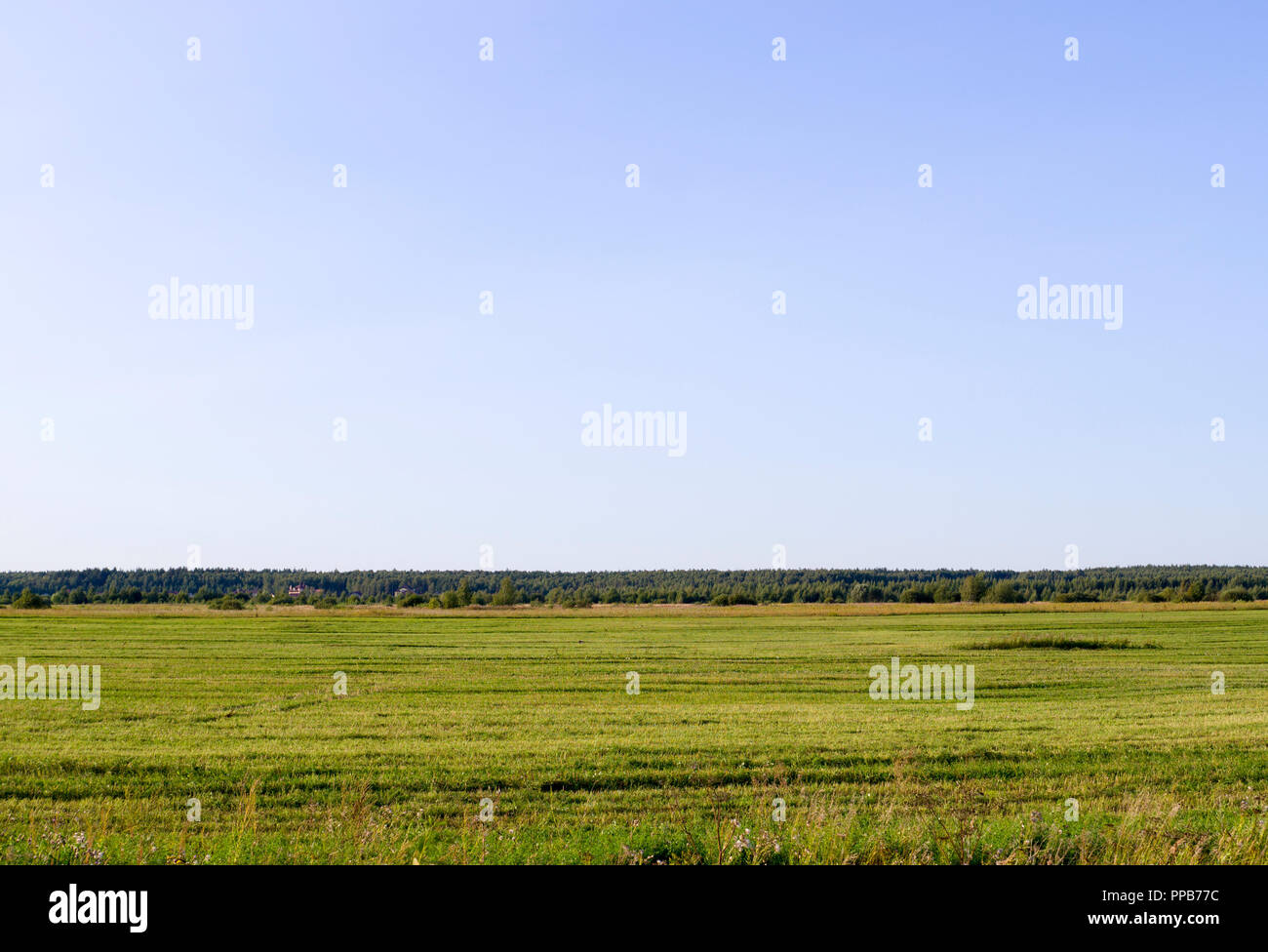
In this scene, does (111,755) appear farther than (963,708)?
No

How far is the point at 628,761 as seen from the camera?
15406 millimetres

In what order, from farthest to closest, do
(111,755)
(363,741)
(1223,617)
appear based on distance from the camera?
(1223,617), (363,741), (111,755)

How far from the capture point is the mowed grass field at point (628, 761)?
7781 millimetres

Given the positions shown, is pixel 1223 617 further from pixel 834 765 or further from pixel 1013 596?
pixel 834 765

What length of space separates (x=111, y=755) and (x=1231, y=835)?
53.8 feet

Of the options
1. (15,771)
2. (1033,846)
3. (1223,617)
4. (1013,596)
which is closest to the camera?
(1033,846)

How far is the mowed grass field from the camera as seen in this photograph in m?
7.78
